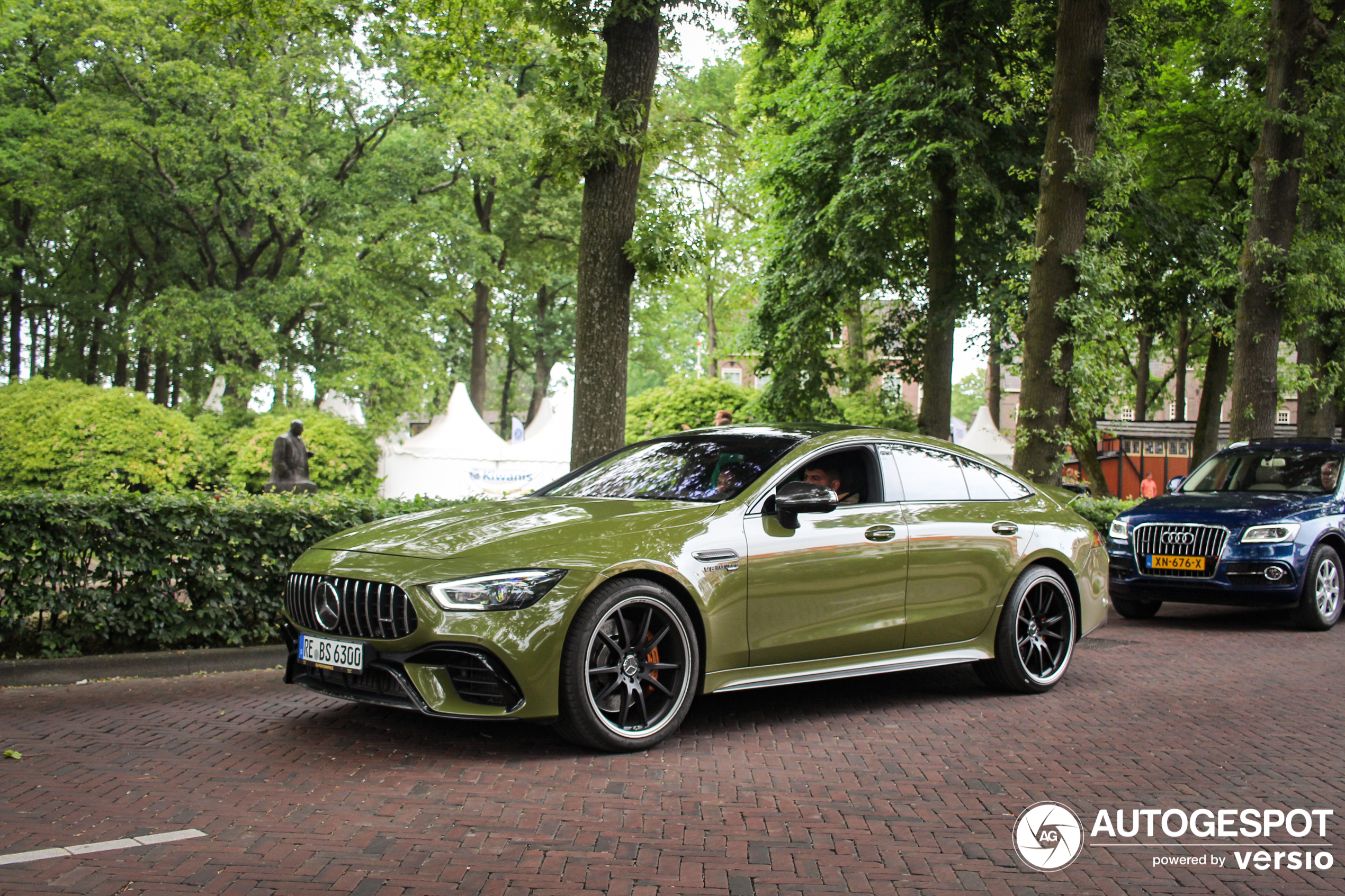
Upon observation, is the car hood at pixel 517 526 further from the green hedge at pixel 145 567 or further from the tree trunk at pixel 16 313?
the tree trunk at pixel 16 313

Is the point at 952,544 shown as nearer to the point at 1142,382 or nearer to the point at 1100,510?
the point at 1100,510

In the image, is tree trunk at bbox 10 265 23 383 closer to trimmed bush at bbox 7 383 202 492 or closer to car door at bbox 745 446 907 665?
trimmed bush at bbox 7 383 202 492

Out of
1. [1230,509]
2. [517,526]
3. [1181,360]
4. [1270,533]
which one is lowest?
[1270,533]

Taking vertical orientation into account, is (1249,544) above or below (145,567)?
above

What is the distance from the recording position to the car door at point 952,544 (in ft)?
21.1

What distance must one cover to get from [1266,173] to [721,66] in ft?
73.7

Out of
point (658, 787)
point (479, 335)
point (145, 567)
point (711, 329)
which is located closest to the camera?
point (658, 787)

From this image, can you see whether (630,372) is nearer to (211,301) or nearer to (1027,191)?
(211,301)

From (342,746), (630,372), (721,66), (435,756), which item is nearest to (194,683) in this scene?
(342,746)

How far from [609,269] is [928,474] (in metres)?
4.11

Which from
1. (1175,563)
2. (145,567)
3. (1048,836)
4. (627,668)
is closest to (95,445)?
(145,567)

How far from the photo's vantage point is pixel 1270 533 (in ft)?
33.2

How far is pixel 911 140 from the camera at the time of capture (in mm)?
16719

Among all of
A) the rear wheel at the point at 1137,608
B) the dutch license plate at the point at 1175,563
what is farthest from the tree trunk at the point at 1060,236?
the dutch license plate at the point at 1175,563
